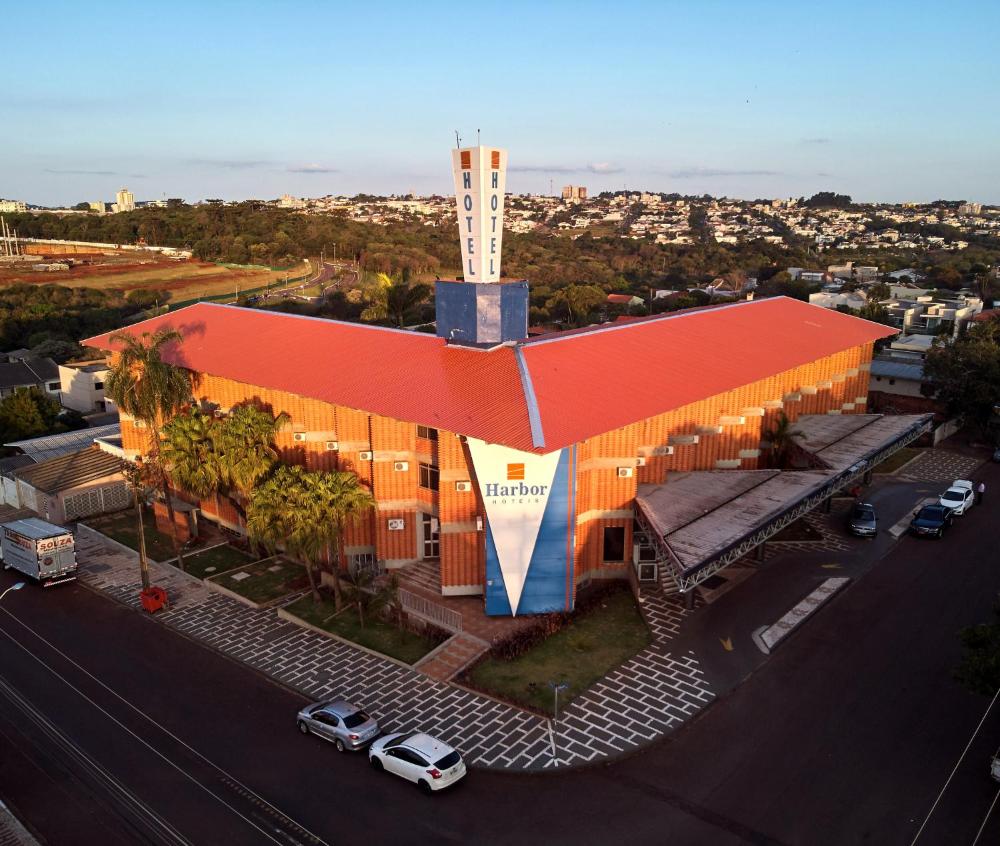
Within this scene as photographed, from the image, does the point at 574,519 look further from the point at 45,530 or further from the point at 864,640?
the point at 45,530

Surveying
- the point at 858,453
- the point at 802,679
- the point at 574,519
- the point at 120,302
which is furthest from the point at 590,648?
the point at 120,302

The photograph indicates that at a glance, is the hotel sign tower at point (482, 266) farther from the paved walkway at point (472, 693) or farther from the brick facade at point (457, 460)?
the paved walkway at point (472, 693)

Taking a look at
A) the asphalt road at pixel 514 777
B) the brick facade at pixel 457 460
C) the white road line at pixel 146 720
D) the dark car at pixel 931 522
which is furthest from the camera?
the dark car at pixel 931 522

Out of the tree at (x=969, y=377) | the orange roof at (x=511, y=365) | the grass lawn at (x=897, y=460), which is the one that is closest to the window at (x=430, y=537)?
the orange roof at (x=511, y=365)

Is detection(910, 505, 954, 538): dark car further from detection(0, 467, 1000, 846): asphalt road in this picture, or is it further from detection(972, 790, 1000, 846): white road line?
detection(972, 790, 1000, 846): white road line

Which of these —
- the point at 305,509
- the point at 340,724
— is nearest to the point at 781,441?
the point at 305,509

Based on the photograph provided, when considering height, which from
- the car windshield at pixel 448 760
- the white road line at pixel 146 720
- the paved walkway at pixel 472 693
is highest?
the car windshield at pixel 448 760

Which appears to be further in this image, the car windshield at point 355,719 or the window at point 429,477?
the window at point 429,477
